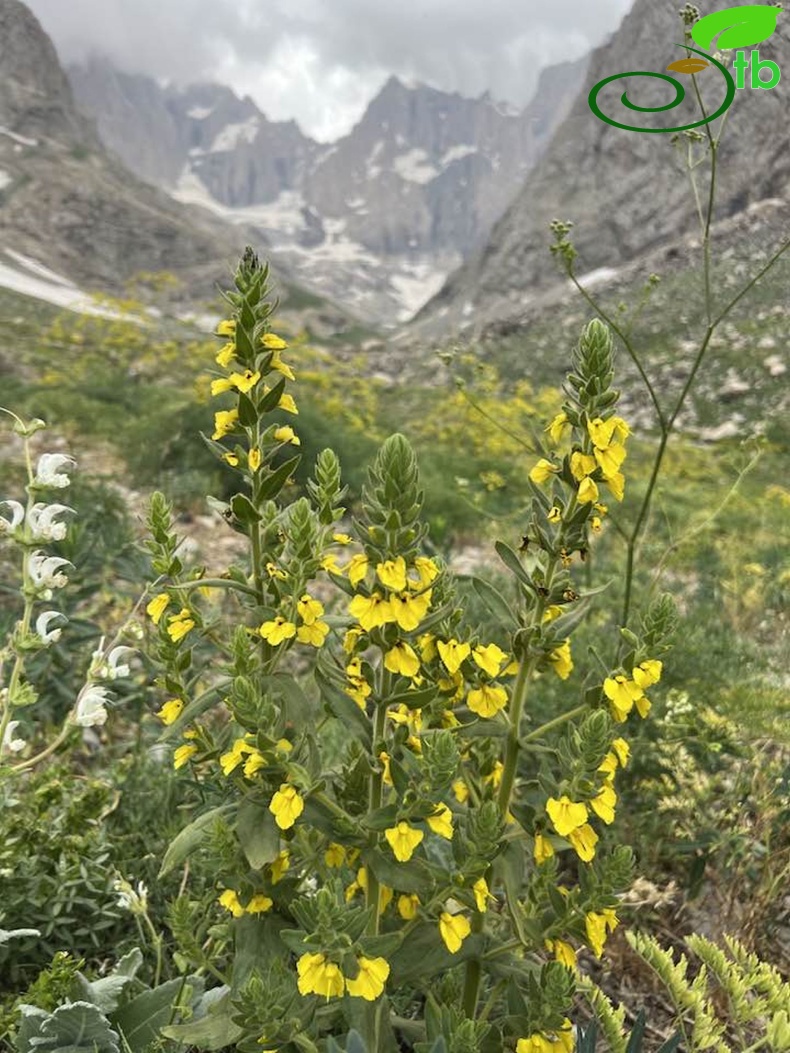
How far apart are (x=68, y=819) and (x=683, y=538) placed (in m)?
2.59

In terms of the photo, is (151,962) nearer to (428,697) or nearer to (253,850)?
(253,850)

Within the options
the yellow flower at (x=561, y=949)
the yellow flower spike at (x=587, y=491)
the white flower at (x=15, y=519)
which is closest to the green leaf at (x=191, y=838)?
the yellow flower at (x=561, y=949)

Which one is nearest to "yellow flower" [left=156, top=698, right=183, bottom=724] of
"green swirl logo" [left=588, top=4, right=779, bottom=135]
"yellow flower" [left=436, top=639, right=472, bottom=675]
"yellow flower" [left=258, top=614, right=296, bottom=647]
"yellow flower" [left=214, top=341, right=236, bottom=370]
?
"yellow flower" [left=258, top=614, right=296, bottom=647]

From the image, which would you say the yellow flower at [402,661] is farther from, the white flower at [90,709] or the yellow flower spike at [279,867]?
the white flower at [90,709]

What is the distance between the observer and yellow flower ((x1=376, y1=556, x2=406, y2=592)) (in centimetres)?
118

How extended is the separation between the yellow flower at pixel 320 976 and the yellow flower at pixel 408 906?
332 millimetres

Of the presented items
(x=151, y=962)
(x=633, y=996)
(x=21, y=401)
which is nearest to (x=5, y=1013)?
(x=151, y=962)

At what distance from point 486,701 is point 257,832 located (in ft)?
1.58

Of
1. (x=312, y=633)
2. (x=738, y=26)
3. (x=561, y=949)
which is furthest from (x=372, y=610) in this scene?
(x=738, y=26)

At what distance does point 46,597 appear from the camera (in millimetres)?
1613

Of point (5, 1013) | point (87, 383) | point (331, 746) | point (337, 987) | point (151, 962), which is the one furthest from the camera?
point (87, 383)

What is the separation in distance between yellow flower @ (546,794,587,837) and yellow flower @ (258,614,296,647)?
1.78 ft

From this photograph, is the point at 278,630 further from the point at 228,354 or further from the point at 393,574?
the point at 228,354

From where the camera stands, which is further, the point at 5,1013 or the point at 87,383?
the point at 87,383
